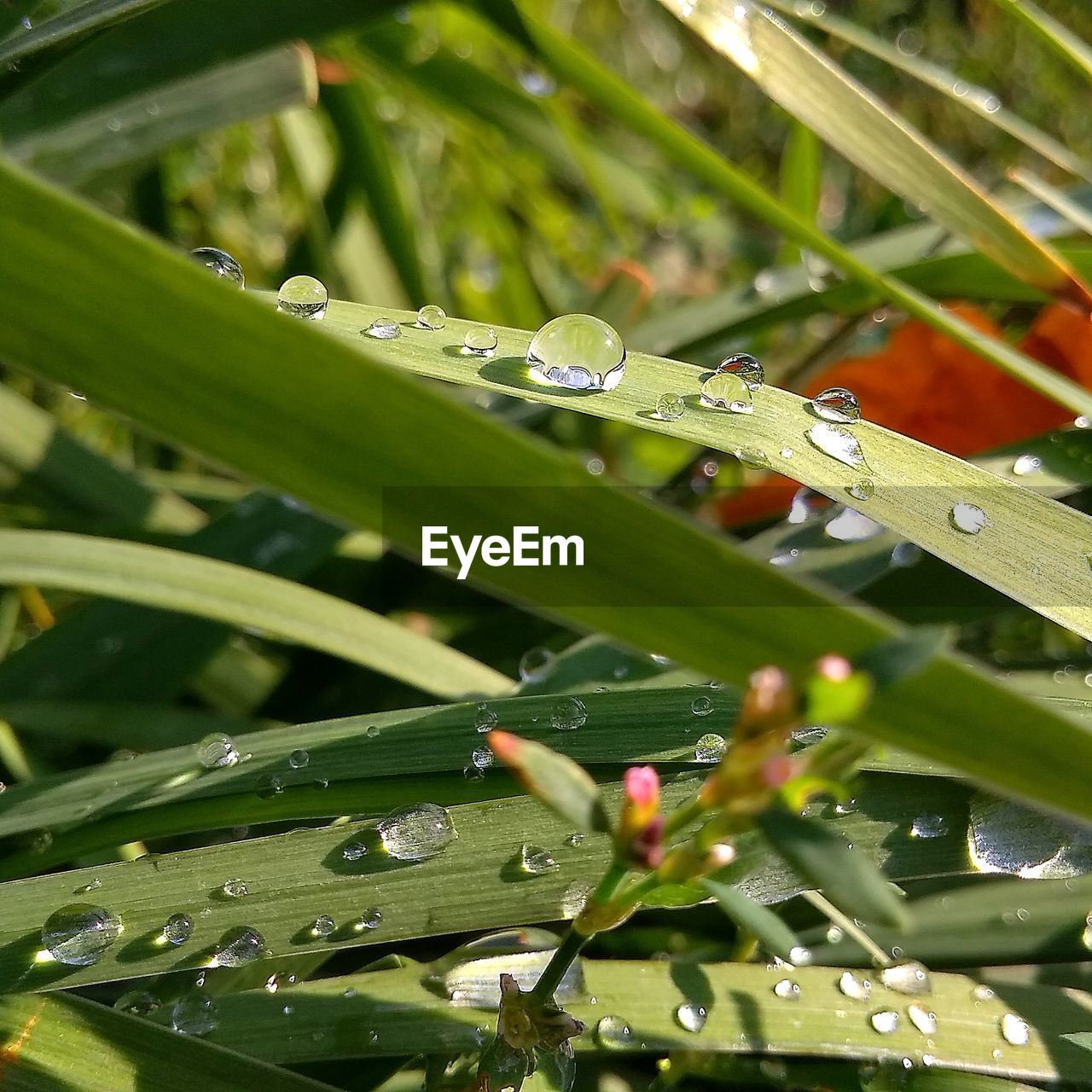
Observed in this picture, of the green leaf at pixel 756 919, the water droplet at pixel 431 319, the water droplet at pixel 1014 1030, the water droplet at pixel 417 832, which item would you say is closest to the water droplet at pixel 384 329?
the water droplet at pixel 431 319

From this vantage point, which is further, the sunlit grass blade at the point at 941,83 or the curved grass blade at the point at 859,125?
the sunlit grass blade at the point at 941,83

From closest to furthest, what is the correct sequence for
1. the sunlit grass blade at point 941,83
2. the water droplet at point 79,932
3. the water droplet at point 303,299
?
the water droplet at point 79,932, the water droplet at point 303,299, the sunlit grass blade at point 941,83

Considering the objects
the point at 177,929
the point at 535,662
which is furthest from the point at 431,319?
the point at 177,929

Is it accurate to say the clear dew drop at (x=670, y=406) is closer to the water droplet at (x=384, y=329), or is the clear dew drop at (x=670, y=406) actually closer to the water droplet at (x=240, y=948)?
the water droplet at (x=384, y=329)

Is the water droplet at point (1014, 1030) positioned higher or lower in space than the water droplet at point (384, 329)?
lower

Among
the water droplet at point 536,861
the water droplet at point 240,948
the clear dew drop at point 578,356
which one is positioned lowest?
the water droplet at point 240,948

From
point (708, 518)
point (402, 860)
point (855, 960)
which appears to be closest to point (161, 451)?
point (708, 518)
